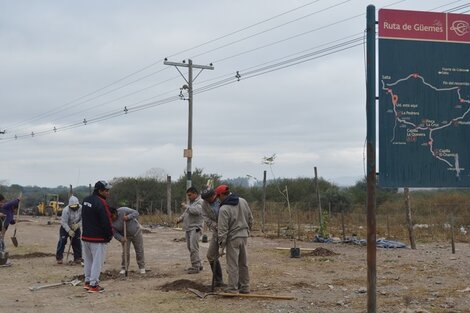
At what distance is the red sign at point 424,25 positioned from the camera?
6.54 metres

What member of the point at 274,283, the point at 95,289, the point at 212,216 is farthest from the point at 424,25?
the point at 95,289

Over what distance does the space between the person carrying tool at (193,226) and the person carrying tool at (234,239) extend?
8.11 ft

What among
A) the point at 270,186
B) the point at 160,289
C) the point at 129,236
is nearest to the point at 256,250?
the point at 129,236

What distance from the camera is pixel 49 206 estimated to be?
4956 cm

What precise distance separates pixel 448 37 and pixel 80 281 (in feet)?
25.7

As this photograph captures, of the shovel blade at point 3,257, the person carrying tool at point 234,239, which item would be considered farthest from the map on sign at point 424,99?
the shovel blade at point 3,257

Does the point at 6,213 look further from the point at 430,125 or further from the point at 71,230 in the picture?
the point at 430,125

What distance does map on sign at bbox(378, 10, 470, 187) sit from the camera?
6598 mm

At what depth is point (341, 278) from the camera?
1137 centimetres

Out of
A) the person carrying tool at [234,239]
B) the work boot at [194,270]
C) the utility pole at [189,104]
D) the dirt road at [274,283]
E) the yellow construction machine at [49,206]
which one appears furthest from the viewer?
the yellow construction machine at [49,206]

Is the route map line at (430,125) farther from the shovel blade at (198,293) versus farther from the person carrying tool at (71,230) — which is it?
the person carrying tool at (71,230)

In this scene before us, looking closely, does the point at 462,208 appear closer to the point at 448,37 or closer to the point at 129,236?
the point at 129,236

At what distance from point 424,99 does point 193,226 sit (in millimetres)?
6825

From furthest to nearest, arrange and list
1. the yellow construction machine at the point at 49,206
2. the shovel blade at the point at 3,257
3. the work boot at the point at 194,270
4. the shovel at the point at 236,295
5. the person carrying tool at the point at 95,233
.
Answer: the yellow construction machine at the point at 49,206 < the shovel blade at the point at 3,257 < the work boot at the point at 194,270 < the person carrying tool at the point at 95,233 < the shovel at the point at 236,295
